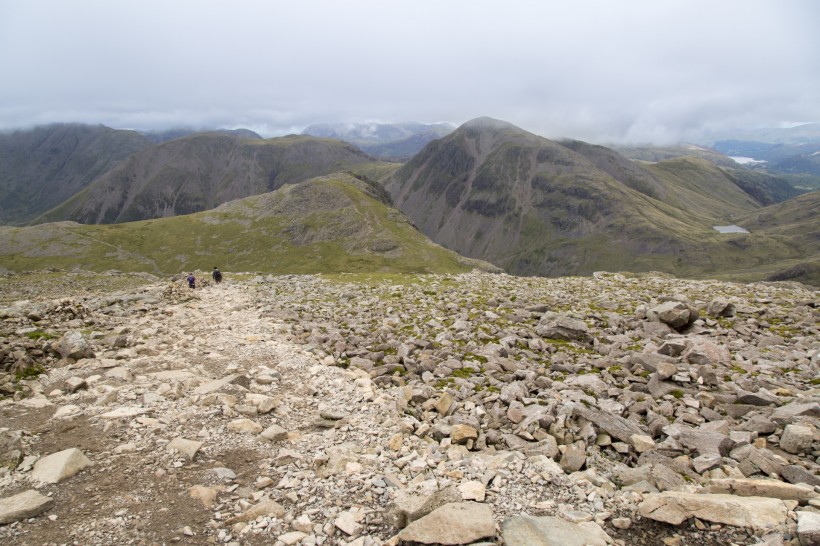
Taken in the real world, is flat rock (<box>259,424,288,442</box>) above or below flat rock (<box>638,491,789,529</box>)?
below

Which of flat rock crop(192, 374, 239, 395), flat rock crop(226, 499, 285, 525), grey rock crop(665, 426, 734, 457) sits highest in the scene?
grey rock crop(665, 426, 734, 457)

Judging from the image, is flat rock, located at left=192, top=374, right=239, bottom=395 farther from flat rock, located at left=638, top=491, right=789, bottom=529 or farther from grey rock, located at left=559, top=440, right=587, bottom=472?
flat rock, located at left=638, top=491, right=789, bottom=529

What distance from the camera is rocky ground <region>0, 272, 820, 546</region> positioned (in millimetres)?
8602

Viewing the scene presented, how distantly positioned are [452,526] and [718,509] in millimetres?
5156

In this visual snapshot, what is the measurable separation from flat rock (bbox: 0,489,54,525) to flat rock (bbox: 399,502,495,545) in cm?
768

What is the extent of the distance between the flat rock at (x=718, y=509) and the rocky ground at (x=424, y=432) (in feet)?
0.11

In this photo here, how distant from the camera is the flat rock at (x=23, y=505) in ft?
28.1

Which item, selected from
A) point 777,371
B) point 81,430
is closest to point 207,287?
point 81,430

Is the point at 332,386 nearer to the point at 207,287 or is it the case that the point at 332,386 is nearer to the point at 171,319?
the point at 171,319

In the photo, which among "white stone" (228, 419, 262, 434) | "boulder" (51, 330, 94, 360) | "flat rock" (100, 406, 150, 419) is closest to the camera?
"white stone" (228, 419, 262, 434)

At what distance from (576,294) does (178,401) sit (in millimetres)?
27030

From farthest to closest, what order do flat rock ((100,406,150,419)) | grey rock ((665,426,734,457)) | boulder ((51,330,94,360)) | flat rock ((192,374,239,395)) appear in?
boulder ((51,330,94,360)) < flat rock ((192,374,239,395)) < flat rock ((100,406,150,419)) < grey rock ((665,426,734,457))

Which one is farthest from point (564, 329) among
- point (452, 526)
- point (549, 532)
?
point (452, 526)

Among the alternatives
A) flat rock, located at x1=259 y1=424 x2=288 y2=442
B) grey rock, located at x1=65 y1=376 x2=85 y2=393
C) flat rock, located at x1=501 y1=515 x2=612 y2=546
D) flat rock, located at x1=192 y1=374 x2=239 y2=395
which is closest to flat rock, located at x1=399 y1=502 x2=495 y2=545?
flat rock, located at x1=501 y1=515 x2=612 y2=546
